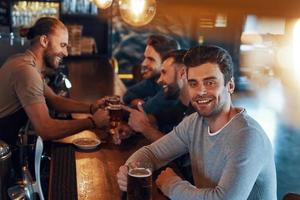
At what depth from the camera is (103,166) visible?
79.2 inches

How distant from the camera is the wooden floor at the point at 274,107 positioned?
406 cm

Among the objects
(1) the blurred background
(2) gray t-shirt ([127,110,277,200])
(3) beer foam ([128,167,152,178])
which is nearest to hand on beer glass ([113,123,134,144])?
(2) gray t-shirt ([127,110,277,200])

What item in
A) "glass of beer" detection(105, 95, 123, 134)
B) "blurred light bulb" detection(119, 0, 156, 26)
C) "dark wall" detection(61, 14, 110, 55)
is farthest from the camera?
"dark wall" detection(61, 14, 110, 55)

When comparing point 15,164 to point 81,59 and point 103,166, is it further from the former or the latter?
point 81,59

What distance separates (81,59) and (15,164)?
3.44m

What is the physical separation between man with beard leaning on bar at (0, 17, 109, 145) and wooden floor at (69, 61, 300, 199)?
2.34ft

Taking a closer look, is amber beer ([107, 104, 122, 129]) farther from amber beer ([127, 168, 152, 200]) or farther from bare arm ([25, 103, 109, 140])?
amber beer ([127, 168, 152, 200])

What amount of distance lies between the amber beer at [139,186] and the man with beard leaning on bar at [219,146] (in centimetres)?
12

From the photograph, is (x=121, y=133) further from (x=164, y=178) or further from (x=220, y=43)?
(x=220, y=43)

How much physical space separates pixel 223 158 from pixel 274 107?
19.4 ft

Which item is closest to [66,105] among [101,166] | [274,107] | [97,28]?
[101,166]

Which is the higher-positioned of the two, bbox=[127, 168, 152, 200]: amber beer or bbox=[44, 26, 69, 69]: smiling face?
bbox=[44, 26, 69, 69]: smiling face

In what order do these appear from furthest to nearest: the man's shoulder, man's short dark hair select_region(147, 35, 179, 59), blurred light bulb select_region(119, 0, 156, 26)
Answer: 1. man's short dark hair select_region(147, 35, 179, 59)
2. blurred light bulb select_region(119, 0, 156, 26)
3. the man's shoulder

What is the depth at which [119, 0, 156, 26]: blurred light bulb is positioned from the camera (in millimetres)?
3217
